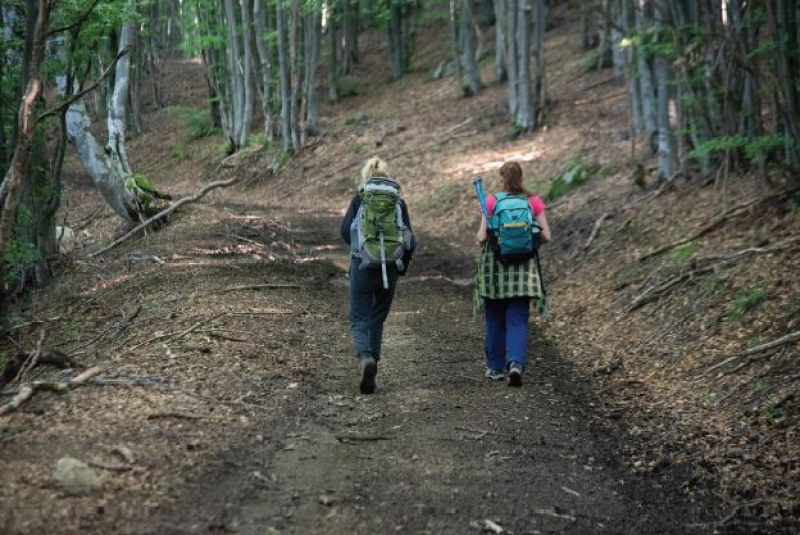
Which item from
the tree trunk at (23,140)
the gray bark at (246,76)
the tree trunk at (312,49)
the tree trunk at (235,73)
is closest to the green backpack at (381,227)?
the tree trunk at (23,140)

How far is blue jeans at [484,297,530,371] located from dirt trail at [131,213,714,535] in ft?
0.95

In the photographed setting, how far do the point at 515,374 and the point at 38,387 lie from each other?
3.88 m

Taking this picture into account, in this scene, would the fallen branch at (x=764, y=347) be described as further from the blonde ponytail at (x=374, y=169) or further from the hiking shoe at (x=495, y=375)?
the blonde ponytail at (x=374, y=169)

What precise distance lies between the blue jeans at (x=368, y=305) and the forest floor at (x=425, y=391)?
0.39 metres

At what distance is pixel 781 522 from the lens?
4715 mm

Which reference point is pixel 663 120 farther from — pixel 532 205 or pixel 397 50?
pixel 397 50

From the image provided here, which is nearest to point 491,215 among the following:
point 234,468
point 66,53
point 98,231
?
point 234,468

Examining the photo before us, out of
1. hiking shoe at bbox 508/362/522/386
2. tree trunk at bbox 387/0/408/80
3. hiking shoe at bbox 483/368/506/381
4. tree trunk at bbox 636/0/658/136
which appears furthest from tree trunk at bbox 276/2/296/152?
hiking shoe at bbox 508/362/522/386

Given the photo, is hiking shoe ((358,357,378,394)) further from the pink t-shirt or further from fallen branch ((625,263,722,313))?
fallen branch ((625,263,722,313))

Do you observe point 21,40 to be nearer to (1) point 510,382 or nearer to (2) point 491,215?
(2) point 491,215

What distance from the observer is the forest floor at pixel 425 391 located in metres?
4.50

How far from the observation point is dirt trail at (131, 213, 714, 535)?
14.3 ft

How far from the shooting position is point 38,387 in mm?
5250

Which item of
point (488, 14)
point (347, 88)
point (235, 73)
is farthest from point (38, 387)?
point (488, 14)
